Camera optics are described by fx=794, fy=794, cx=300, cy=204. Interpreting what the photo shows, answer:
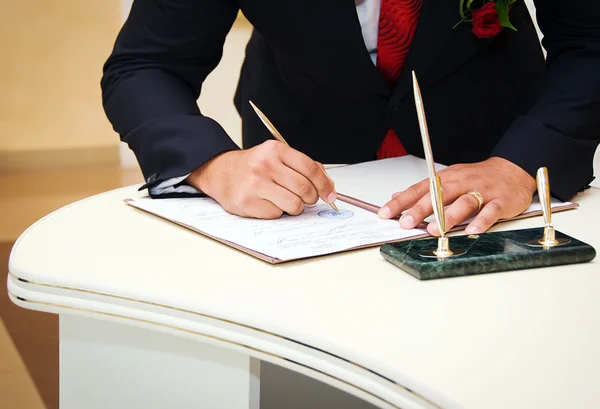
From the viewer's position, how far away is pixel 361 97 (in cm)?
160

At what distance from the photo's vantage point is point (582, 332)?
736 millimetres

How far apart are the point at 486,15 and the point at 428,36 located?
0.37ft

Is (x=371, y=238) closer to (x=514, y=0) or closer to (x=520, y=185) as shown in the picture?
(x=520, y=185)


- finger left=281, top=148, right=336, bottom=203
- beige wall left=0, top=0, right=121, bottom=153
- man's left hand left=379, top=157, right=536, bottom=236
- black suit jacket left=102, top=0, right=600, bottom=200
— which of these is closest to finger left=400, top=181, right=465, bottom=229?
man's left hand left=379, top=157, right=536, bottom=236

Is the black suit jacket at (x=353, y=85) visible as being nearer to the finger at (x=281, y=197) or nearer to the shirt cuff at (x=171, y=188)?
the shirt cuff at (x=171, y=188)

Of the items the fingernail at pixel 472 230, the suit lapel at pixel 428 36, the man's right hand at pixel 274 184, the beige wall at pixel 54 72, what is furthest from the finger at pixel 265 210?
the beige wall at pixel 54 72

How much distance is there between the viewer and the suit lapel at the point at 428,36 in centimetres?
150

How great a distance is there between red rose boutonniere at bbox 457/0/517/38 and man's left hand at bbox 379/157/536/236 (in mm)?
368

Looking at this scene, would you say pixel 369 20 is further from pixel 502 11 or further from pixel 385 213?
pixel 385 213

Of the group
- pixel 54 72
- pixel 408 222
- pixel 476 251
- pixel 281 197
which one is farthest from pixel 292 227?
pixel 54 72

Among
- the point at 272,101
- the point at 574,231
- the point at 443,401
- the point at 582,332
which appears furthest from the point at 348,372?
the point at 272,101

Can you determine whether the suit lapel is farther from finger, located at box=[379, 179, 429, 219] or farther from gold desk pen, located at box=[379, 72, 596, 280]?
gold desk pen, located at box=[379, 72, 596, 280]

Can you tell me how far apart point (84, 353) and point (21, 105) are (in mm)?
4693

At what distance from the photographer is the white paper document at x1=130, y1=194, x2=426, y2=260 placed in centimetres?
96
